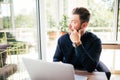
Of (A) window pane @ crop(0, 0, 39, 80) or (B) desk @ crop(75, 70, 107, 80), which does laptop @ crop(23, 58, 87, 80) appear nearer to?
(B) desk @ crop(75, 70, 107, 80)

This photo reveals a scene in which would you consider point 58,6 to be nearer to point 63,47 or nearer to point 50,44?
point 50,44

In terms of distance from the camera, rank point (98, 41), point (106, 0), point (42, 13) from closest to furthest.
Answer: point (98, 41)
point (42, 13)
point (106, 0)

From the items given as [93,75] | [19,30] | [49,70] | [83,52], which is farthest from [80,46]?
[19,30]

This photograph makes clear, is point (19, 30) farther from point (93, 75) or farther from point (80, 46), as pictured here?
point (93, 75)

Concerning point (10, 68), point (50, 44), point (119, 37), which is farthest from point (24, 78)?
point (119, 37)

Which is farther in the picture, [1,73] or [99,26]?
[99,26]

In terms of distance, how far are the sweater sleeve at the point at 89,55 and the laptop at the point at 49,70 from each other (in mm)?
407

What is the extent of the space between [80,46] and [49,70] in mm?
449

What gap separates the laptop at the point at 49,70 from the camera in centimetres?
104

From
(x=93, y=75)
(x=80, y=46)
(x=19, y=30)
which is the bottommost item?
(x=93, y=75)

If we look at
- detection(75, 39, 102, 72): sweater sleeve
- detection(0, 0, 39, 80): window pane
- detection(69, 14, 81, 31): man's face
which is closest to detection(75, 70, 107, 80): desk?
detection(75, 39, 102, 72): sweater sleeve

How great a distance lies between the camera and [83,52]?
1.46 meters

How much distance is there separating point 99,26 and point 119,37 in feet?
1.47

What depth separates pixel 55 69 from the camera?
1074mm
